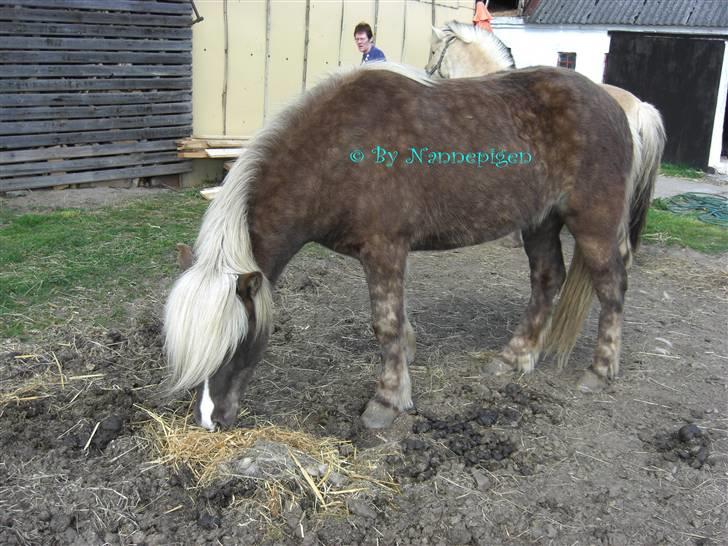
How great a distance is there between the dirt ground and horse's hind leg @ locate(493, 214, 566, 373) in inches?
7.8

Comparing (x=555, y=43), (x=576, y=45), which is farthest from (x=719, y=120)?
(x=555, y=43)

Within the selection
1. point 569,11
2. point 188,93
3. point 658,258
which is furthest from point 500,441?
point 569,11

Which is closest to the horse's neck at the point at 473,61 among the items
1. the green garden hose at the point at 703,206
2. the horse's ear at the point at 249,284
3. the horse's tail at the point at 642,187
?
the horse's tail at the point at 642,187

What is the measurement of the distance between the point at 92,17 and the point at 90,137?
143 cm

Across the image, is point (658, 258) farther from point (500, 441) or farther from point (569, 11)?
point (569, 11)

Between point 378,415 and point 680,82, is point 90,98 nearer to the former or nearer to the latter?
point 378,415

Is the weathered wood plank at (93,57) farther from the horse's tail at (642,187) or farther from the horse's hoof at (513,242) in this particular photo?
the horse's tail at (642,187)

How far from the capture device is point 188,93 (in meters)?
9.04

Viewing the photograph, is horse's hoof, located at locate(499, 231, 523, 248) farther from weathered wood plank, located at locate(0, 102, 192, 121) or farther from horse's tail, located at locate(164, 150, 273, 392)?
weathered wood plank, located at locate(0, 102, 192, 121)

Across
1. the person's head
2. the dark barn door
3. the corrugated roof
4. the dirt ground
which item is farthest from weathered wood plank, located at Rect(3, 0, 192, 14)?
the corrugated roof

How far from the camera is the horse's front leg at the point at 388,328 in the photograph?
3.48 metres

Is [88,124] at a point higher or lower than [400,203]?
lower

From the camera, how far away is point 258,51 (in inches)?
381

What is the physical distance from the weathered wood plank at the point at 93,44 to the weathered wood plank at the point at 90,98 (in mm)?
536
